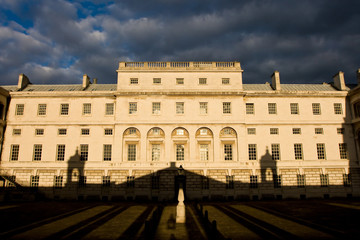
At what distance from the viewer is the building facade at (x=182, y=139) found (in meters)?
32.5

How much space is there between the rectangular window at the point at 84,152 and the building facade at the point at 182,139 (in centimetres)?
17

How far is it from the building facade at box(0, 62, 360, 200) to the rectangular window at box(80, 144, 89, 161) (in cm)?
17

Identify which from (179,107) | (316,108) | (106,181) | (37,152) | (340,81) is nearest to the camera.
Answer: (106,181)

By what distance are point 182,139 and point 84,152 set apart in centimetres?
1421

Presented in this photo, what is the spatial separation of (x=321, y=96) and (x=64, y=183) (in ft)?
131

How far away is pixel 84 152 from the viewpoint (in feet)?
111

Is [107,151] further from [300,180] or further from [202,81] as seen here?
[300,180]

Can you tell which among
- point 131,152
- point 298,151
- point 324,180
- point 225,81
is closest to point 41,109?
point 131,152

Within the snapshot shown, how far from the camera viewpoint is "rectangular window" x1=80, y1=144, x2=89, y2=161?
33688 mm

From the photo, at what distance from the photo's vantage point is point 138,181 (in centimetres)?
3206

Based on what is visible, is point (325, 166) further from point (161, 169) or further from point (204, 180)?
point (161, 169)

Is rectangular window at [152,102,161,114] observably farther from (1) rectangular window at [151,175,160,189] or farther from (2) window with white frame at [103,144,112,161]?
(1) rectangular window at [151,175,160,189]

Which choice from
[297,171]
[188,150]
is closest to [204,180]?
[188,150]

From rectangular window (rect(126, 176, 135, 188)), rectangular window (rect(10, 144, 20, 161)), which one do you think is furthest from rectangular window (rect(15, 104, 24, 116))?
rectangular window (rect(126, 176, 135, 188))
